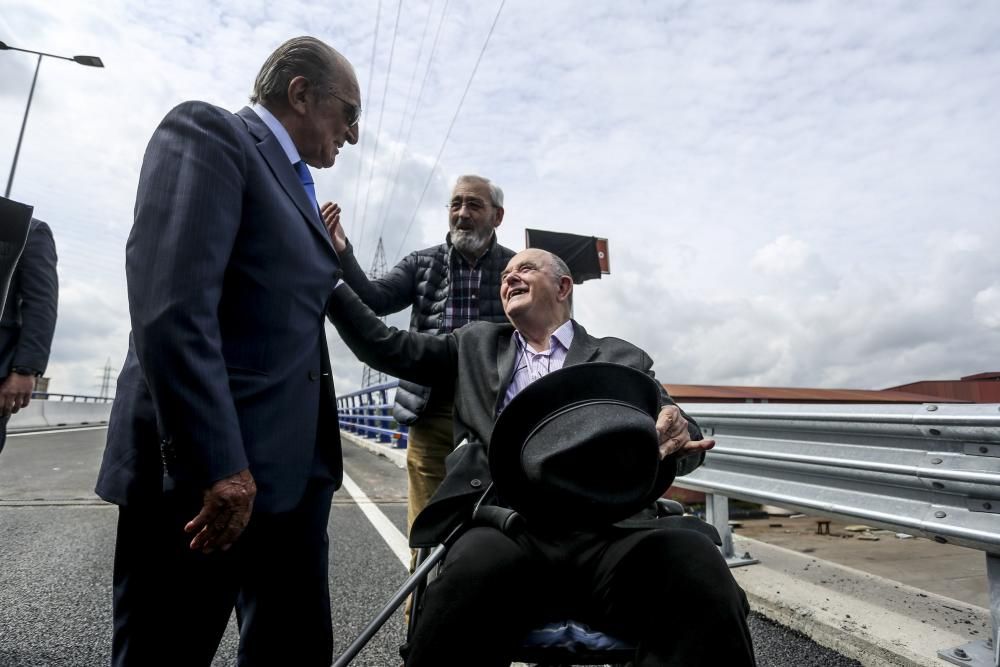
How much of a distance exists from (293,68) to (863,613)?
305cm

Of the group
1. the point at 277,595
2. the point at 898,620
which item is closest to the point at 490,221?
the point at 277,595

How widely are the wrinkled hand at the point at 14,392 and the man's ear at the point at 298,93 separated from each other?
7.27 ft

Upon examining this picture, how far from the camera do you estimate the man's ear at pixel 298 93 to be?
1729 mm

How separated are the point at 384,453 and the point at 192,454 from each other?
10.8m

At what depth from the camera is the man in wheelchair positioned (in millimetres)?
1541

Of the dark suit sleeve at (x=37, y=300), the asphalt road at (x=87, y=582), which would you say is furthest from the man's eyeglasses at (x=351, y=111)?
the dark suit sleeve at (x=37, y=300)

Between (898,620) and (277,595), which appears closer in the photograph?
(277,595)

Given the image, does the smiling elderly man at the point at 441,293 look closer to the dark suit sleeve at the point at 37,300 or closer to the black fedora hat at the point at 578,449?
the black fedora hat at the point at 578,449

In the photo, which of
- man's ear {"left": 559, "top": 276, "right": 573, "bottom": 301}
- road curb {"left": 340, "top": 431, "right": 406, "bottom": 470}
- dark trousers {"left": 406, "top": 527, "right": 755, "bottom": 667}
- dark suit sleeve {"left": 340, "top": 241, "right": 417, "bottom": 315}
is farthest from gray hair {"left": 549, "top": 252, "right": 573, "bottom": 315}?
road curb {"left": 340, "top": 431, "right": 406, "bottom": 470}

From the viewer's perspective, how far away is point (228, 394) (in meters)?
1.33

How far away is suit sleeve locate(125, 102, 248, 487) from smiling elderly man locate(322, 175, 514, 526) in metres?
1.52

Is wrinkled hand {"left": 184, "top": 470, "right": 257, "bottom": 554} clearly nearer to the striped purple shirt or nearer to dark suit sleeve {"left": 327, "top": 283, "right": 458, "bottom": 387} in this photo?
dark suit sleeve {"left": 327, "top": 283, "right": 458, "bottom": 387}

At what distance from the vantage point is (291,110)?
1.75m

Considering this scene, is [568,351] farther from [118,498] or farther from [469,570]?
[118,498]
